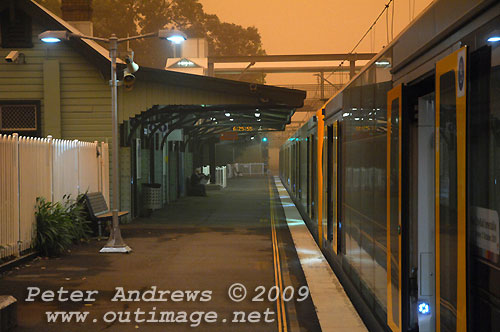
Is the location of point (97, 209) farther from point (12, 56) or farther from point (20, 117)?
point (12, 56)

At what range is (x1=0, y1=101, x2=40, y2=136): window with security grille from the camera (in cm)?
1673

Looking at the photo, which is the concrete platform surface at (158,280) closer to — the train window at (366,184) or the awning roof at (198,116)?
the train window at (366,184)

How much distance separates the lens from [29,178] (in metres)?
11.1

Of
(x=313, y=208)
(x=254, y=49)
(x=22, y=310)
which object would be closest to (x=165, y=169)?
(x=313, y=208)

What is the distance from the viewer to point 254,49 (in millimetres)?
73938

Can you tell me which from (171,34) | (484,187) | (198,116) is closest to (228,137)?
(198,116)

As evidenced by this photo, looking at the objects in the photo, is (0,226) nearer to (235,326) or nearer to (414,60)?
(235,326)

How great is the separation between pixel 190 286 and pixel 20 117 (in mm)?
10403

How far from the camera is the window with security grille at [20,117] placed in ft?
54.9

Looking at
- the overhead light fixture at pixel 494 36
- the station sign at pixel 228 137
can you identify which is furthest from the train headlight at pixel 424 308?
the station sign at pixel 228 137

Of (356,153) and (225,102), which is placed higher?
(225,102)

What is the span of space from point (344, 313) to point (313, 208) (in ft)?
22.1

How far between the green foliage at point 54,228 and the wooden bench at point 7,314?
15.7 ft

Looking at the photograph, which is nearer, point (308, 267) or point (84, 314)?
point (84, 314)
